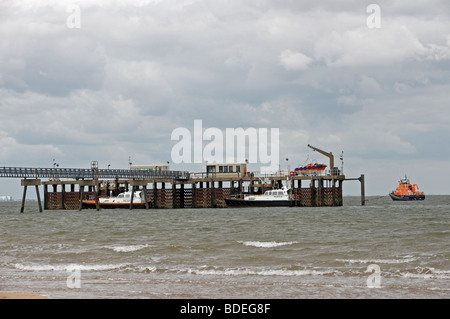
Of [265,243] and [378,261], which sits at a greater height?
[378,261]

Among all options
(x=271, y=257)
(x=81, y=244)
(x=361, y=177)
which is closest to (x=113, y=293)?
(x=271, y=257)

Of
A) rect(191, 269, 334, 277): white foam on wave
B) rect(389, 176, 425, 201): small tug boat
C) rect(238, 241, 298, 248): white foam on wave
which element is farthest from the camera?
rect(389, 176, 425, 201): small tug boat

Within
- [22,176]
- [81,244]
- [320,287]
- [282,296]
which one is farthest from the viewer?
[22,176]

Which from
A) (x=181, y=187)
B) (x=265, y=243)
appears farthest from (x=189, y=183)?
(x=265, y=243)

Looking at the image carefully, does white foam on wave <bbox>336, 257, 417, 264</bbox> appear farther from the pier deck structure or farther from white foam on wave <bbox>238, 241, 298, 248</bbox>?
the pier deck structure

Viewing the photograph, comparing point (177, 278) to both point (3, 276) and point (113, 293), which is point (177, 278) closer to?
point (113, 293)

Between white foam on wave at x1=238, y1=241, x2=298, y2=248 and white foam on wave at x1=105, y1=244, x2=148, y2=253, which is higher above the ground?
white foam on wave at x1=238, y1=241, x2=298, y2=248

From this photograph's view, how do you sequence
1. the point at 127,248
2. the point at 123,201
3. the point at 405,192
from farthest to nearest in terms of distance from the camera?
the point at 405,192, the point at 123,201, the point at 127,248

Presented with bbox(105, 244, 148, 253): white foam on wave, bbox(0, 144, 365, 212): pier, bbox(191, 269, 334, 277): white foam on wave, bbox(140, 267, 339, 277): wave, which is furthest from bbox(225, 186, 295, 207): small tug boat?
bbox(191, 269, 334, 277): white foam on wave

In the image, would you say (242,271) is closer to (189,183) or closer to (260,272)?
(260,272)

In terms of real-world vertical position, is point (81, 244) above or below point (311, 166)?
below
